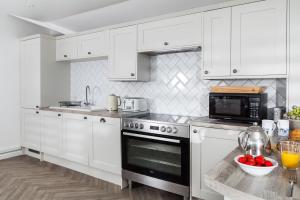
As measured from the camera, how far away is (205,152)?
2404mm

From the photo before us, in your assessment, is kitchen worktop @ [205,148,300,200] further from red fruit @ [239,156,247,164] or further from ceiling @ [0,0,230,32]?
ceiling @ [0,0,230,32]

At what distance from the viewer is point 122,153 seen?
292 centimetres

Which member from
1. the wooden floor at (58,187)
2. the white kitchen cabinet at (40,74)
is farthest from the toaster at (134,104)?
the white kitchen cabinet at (40,74)

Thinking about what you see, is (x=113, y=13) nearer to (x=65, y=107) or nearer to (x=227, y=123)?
(x=65, y=107)

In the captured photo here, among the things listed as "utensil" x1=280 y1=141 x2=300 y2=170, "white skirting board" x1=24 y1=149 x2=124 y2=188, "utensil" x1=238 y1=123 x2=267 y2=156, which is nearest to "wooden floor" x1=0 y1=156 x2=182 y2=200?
"white skirting board" x1=24 y1=149 x2=124 y2=188

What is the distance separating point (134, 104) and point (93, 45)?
1.13 meters

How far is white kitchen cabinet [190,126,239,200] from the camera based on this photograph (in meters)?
2.30

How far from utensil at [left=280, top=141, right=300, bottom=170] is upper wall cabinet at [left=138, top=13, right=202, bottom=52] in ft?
5.70

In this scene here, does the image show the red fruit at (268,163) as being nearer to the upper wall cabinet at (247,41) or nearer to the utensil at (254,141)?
the utensil at (254,141)

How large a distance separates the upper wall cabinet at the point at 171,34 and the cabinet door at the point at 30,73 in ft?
6.50

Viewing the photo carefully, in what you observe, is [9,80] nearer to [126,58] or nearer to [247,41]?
[126,58]

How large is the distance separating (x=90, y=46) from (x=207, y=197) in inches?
104

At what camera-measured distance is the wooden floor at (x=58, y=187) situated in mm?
2738

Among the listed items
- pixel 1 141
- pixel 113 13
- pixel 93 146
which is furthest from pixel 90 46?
pixel 1 141
